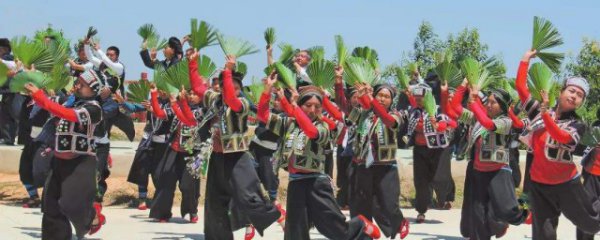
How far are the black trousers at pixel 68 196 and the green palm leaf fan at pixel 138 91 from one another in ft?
9.68

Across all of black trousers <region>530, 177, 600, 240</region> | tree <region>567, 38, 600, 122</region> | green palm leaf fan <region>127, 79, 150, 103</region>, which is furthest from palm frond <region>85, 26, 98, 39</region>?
tree <region>567, 38, 600, 122</region>

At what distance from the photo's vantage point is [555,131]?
8.10 m

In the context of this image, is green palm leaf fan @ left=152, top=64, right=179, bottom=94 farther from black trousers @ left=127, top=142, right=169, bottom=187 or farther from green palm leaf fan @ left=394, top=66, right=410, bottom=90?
green palm leaf fan @ left=394, top=66, right=410, bottom=90

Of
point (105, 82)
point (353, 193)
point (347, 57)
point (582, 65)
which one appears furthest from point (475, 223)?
point (582, 65)

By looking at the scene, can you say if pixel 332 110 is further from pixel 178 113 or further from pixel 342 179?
pixel 342 179

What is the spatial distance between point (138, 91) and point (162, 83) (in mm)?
883

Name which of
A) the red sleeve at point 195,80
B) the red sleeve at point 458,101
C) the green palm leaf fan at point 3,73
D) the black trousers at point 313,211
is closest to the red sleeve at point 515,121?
the red sleeve at point 458,101

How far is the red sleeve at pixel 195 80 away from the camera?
9.04 meters

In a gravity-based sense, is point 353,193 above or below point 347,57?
below

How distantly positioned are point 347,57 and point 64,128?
3178 mm

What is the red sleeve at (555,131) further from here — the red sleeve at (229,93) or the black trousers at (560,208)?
the red sleeve at (229,93)

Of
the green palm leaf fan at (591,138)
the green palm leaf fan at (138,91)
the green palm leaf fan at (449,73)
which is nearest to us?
the green palm leaf fan at (591,138)

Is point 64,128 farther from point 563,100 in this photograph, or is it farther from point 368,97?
point 563,100

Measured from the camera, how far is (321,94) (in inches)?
344
